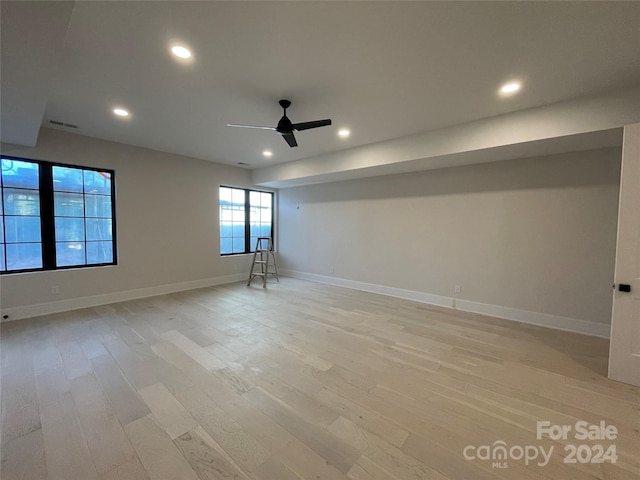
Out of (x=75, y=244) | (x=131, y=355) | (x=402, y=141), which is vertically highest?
(x=402, y=141)

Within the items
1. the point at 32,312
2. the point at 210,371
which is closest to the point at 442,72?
the point at 210,371

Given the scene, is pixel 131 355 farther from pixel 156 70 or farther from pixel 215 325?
pixel 156 70

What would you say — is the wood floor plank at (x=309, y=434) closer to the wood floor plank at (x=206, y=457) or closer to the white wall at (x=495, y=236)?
the wood floor plank at (x=206, y=457)

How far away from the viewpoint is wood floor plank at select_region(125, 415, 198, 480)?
4.59ft

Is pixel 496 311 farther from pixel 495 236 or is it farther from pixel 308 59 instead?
pixel 308 59

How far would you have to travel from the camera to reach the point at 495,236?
396 centimetres

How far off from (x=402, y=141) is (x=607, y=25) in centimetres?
231

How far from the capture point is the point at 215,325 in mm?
3467

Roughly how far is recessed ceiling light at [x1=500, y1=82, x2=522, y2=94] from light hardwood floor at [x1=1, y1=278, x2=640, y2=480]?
2785mm

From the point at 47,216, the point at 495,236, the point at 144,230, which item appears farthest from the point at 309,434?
the point at 47,216

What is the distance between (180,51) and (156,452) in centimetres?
288

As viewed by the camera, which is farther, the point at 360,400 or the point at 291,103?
the point at 291,103

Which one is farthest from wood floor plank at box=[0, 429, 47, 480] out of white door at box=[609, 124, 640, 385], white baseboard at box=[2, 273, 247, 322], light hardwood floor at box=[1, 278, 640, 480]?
white door at box=[609, 124, 640, 385]

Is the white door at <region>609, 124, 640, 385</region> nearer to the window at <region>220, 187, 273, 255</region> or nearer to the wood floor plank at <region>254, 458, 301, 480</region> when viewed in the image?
the wood floor plank at <region>254, 458, 301, 480</region>
